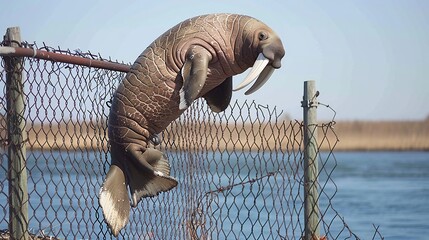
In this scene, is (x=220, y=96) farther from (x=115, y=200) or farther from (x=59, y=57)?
(x=59, y=57)

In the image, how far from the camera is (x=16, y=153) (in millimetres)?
5227

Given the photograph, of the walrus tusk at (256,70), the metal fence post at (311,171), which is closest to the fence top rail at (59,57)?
the walrus tusk at (256,70)

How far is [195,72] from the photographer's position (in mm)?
4715

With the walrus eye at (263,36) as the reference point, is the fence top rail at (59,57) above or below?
below

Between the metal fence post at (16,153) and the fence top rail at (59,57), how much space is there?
11cm

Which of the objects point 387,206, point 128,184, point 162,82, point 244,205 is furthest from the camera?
point 387,206

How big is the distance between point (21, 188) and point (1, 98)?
1.87 ft

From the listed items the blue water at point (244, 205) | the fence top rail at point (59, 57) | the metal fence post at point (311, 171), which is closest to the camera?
the fence top rail at point (59, 57)

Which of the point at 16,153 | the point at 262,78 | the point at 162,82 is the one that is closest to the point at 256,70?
the point at 262,78

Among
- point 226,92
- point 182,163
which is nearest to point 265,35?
point 226,92

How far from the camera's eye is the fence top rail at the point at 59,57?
5.11 meters

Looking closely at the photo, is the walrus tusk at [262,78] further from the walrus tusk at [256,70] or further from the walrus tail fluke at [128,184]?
the walrus tail fluke at [128,184]

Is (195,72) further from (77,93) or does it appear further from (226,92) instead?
(77,93)

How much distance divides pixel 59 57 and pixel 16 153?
67cm
